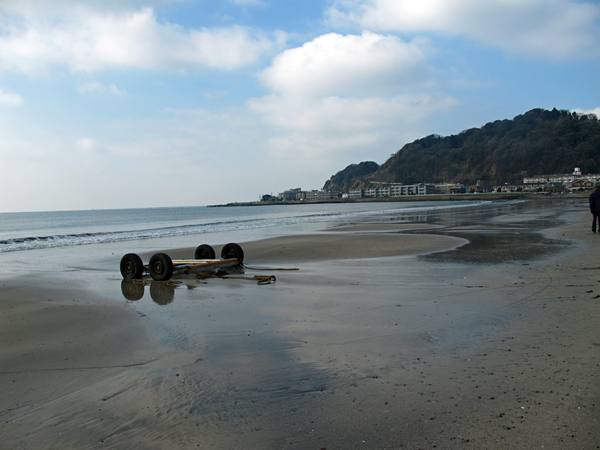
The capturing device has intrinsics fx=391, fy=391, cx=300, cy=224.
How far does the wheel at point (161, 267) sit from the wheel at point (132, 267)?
0.47m

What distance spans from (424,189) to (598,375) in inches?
7566

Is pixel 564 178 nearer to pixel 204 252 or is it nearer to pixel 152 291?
pixel 204 252

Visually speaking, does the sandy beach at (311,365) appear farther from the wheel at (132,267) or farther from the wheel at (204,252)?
the wheel at (204,252)

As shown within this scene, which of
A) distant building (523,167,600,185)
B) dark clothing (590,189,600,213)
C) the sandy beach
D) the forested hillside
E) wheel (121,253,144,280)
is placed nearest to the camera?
the sandy beach

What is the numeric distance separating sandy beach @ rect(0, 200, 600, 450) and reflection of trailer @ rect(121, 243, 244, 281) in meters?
1.10

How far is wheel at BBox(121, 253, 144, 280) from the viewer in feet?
34.6

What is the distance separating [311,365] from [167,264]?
6.75 metres

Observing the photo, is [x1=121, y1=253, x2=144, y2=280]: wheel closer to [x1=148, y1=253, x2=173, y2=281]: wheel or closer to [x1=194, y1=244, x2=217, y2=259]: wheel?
[x1=148, y1=253, x2=173, y2=281]: wheel

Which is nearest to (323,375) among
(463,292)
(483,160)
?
(463,292)

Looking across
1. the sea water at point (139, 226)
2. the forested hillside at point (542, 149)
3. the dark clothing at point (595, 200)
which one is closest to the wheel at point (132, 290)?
the sea water at point (139, 226)

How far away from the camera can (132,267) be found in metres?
10.6

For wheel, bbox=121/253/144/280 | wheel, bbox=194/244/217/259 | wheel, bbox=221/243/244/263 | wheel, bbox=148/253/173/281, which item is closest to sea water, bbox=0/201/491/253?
wheel, bbox=194/244/217/259

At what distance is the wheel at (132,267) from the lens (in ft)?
34.6

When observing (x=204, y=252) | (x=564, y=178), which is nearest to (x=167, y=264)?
(x=204, y=252)
